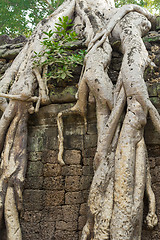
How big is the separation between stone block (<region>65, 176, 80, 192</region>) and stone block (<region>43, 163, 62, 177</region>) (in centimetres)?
14

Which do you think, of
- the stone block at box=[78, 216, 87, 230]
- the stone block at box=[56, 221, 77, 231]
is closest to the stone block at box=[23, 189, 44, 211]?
the stone block at box=[56, 221, 77, 231]

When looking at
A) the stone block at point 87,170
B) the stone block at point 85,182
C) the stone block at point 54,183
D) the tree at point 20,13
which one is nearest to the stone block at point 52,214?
the stone block at point 54,183

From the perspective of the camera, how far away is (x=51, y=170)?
→ 3.15m

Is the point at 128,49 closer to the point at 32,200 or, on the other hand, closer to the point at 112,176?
the point at 112,176

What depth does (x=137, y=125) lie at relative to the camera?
8.64ft

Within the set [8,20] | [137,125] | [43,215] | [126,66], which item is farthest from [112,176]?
[8,20]

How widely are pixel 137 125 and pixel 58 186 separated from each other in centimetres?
119

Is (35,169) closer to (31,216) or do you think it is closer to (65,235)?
(31,216)

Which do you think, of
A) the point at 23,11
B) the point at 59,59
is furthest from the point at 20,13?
the point at 59,59

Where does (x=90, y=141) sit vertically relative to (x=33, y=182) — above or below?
above

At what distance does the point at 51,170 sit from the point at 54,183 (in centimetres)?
16

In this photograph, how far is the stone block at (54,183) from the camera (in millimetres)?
3062

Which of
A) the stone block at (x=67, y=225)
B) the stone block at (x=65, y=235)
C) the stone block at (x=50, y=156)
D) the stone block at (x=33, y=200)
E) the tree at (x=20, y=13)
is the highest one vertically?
the tree at (x=20, y=13)

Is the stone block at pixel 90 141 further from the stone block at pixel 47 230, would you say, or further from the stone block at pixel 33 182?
the stone block at pixel 47 230
